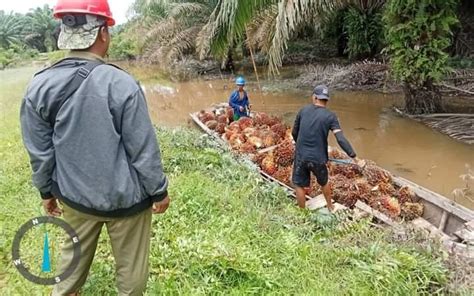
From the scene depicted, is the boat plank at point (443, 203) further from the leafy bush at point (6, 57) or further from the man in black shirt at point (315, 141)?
the leafy bush at point (6, 57)

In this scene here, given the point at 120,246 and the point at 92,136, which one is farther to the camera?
the point at 120,246

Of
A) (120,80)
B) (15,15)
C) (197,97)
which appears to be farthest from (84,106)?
(15,15)

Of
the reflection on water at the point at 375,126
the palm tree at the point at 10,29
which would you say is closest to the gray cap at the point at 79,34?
the reflection on water at the point at 375,126

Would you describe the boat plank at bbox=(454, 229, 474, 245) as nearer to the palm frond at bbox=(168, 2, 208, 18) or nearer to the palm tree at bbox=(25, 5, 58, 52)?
the palm frond at bbox=(168, 2, 208, 18)

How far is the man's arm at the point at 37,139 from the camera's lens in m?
2.10

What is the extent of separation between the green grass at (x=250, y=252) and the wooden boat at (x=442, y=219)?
399 mm

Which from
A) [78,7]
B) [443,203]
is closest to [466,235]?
[443,203]

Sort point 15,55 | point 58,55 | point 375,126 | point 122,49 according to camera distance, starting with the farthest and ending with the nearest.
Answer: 1. point 15,55
2. point 122,49
3. point 58,55
4. point 375,126

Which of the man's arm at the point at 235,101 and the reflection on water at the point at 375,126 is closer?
the reflection on water at the point at 375,126

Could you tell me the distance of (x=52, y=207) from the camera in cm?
242

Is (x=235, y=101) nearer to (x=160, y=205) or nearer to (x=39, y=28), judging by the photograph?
(x=160, y=205)

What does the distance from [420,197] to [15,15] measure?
43549 mm

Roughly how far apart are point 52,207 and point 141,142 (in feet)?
2.45

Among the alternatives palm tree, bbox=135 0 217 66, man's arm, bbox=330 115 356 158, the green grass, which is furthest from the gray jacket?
palm tree, bbox=135 0 217 66
